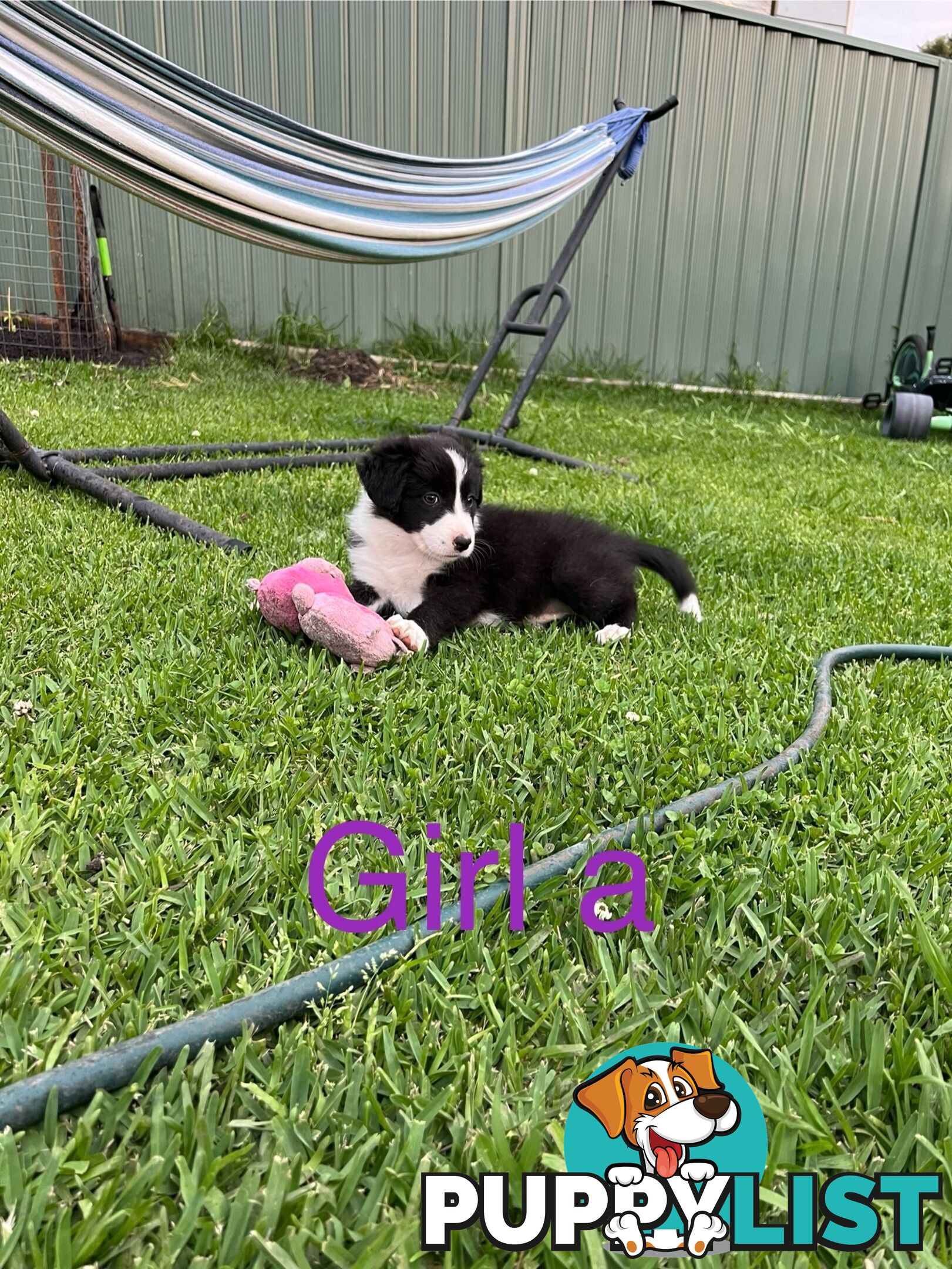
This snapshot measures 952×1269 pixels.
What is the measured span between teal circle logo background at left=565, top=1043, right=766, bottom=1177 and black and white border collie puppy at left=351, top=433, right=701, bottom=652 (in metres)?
1.21

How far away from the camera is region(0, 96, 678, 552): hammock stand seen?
8.25 ft

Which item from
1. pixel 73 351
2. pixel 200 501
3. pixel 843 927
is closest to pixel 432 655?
pixel 843 927

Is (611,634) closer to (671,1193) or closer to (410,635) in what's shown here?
(410,635)

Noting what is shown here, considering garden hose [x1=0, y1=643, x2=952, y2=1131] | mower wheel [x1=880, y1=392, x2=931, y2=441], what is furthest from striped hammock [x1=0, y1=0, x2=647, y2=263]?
mower wheel [x1=880, y1=392, x2=931, y2=441]

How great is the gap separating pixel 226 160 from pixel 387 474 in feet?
4.27

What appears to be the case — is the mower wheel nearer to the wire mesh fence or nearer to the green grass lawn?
the green grass lawn

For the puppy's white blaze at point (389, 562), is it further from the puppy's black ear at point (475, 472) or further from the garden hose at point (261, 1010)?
the garden hose at point (261, 1010)

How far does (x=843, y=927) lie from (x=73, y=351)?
5.77 metres

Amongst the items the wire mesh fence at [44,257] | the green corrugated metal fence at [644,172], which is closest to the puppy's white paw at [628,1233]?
the wire mesh fence at [44,257]

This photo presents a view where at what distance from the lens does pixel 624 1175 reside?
707 mm

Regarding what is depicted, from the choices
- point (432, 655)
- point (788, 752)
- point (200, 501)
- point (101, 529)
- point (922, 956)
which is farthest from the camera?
point (200, 501)

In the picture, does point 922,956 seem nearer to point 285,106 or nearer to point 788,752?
point 788,752

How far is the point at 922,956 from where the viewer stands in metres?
0.96

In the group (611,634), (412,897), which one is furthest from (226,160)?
(412,897)
